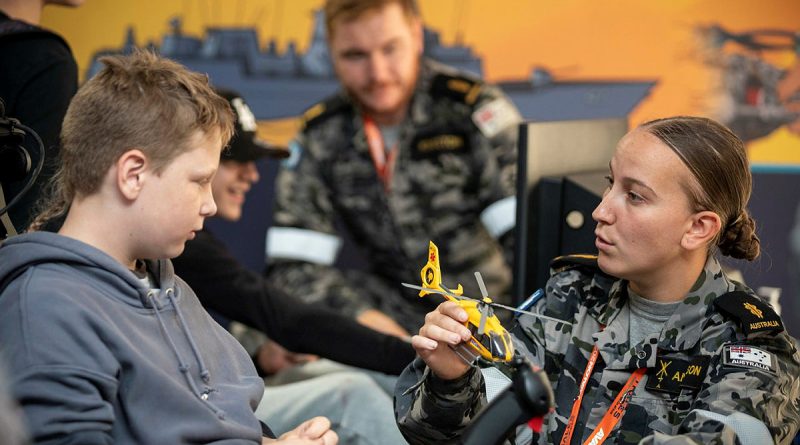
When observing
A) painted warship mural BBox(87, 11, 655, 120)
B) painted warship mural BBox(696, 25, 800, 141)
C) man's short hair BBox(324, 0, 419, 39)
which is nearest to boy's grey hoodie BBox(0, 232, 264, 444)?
man's short hair BBox(324, 0, 419, 39)

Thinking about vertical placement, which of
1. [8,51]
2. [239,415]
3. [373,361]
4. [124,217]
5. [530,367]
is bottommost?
[373,361]

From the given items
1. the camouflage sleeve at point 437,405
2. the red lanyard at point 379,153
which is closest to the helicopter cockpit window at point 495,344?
the camouflage sleeve at point 437,405

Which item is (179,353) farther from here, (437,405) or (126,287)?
(437,405)

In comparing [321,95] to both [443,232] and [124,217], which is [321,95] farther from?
[124,217]

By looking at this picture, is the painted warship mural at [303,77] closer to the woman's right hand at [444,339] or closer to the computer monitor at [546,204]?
the computer monitor at [546,204]

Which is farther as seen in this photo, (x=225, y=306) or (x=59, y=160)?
(x=225, y=306)

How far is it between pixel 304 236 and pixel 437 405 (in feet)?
5.52

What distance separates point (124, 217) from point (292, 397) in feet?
3.34

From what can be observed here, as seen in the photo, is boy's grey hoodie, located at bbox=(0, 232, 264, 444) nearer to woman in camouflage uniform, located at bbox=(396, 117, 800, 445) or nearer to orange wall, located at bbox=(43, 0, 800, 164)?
woman in camouflage uniform, located at bbox=(396, 117, 800, 445)

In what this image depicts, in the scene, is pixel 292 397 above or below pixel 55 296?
below

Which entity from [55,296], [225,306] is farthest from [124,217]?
[225,306]

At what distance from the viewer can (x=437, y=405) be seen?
159cm

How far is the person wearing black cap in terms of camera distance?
209 cm

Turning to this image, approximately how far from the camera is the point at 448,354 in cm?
155
